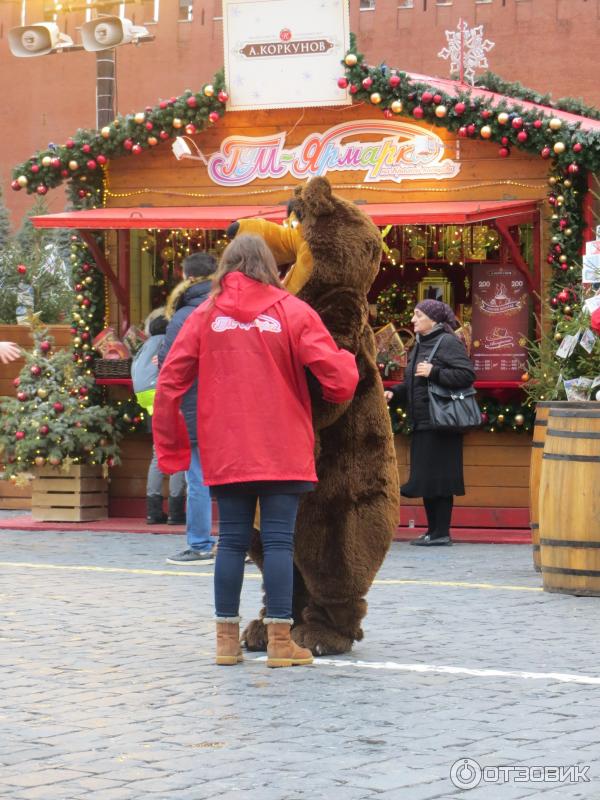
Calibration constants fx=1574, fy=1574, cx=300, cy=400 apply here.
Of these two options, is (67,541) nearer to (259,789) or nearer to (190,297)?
(190,297)

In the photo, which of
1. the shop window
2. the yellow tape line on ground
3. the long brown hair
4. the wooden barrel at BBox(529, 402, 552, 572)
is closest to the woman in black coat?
the wooden barrel at BBox(529, 402, 552, 572)

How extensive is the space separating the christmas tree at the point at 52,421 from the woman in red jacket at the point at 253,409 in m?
7.00

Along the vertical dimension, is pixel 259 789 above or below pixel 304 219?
below

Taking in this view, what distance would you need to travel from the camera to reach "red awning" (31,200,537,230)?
12.5 m

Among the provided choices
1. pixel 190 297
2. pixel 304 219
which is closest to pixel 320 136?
pixel 190 297

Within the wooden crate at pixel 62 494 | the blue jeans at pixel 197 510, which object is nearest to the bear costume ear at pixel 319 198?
the blue jeans at pixel 197 510

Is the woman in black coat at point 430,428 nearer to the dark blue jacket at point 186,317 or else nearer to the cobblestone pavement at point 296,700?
the dark blue jacket at point 186,317

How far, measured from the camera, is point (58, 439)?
1338cm

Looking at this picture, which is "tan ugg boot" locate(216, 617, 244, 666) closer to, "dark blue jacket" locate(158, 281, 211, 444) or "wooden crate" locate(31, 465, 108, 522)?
"dark blue jacket" locate(158, 281, 211, 444)

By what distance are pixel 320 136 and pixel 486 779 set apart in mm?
9735

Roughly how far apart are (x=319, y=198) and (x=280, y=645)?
1.88m

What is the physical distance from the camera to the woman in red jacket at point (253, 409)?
250 inches

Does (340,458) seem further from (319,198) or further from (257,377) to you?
(319,198)

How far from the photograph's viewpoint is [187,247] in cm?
1459
